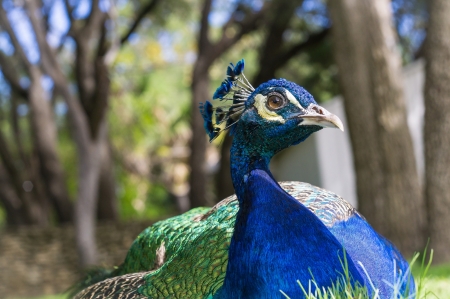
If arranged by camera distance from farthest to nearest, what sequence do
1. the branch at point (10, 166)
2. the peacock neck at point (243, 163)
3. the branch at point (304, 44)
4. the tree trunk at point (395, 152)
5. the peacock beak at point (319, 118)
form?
the branch at point (10, 166) < the branch at point (304, 44) < the tree trunk at point (395, 152) < the peacock neck at point (243, 163) < the peacock beak at point (319, 118)

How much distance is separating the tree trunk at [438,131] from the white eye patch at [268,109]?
9.84 ft

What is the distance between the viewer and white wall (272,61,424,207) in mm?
7188

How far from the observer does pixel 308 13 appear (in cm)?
889

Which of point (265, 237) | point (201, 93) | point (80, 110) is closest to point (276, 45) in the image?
point (201, 93)

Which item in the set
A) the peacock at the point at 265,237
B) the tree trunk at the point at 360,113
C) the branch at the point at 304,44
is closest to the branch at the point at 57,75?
the branch at the point at 304,44

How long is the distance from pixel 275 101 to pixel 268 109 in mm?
32

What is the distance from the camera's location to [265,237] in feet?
5.52

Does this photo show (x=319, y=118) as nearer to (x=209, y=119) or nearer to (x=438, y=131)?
(x=209, y=119)

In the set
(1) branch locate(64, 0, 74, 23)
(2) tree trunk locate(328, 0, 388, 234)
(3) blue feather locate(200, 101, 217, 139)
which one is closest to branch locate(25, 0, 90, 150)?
(1) branch locate(64, 0, 74, 23)

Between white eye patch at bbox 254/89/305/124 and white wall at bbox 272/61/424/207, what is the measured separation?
5297 millimetres

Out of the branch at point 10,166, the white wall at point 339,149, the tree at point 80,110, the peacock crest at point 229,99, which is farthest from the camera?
the branch at point 10,166

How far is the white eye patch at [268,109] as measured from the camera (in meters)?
1.81

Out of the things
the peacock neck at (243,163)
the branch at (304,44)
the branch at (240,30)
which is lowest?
the peacock neck at (243,163)

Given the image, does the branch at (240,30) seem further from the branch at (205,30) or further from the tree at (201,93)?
the branch at (205,30)
